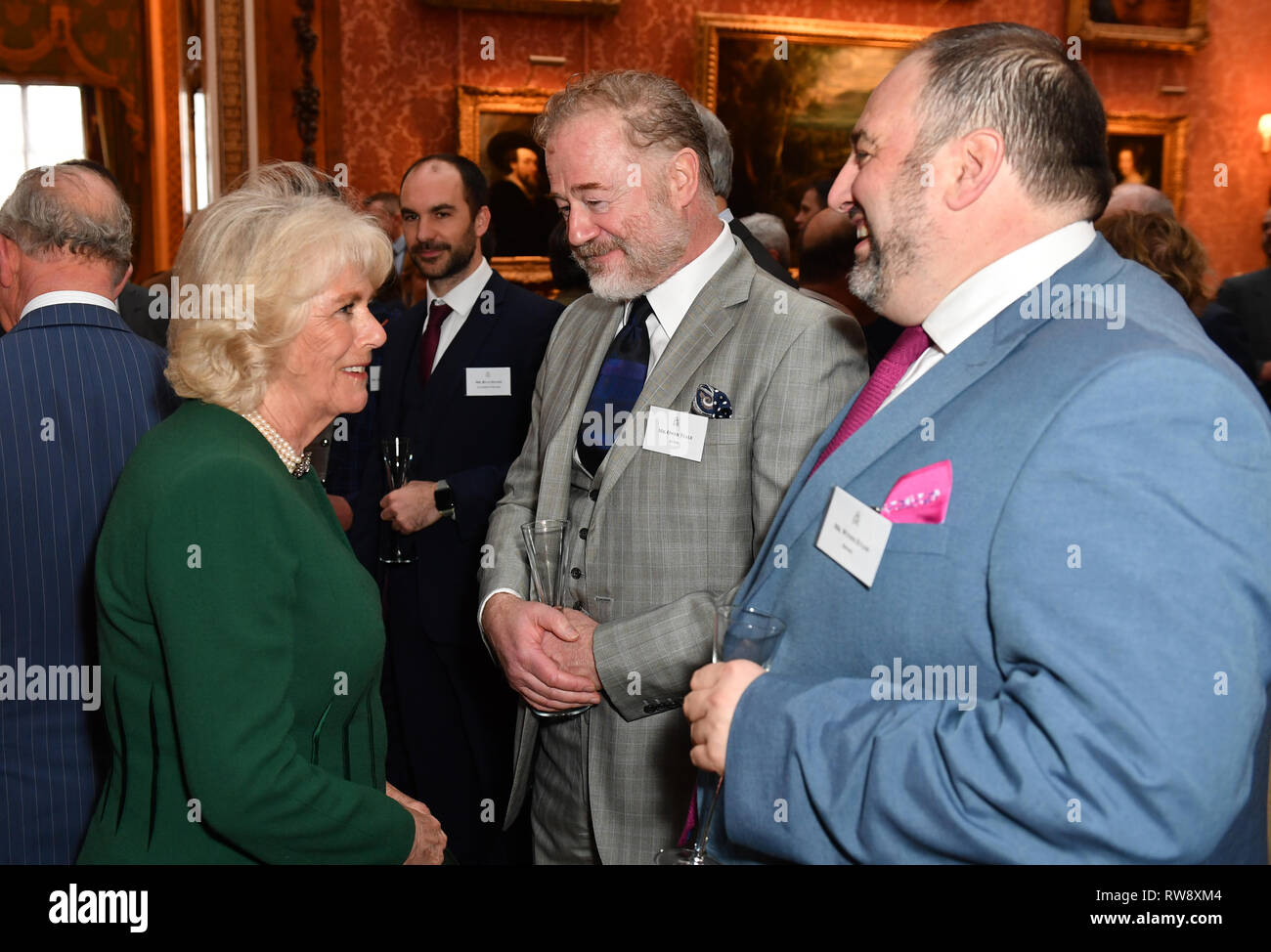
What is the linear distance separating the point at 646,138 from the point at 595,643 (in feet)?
3.42

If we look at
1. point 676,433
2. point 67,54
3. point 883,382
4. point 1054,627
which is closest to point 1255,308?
point 676,433

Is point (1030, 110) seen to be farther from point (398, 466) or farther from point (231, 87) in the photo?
point (231, 87)

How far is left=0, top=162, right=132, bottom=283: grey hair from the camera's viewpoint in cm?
250

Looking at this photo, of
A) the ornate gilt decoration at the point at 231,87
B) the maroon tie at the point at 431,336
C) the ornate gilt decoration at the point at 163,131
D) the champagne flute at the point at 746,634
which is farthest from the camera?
the ornate gilt decoration at the point at 163,131

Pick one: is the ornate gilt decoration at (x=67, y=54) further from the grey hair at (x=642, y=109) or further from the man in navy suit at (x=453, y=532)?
the grey hair at (x=642, y=109)

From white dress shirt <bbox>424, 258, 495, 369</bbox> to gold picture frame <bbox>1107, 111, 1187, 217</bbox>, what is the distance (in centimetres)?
697

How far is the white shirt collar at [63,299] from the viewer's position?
96.3 inches

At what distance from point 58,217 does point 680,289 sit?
1.45 meters

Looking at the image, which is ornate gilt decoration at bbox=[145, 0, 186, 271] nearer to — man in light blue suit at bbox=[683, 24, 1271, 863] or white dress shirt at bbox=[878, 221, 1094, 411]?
man in light blue suit at bbox=[683, 24, 1271, 863]

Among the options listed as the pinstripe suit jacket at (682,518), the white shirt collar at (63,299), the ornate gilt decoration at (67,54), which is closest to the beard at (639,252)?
the pinstripe suit jacket at (682,518)

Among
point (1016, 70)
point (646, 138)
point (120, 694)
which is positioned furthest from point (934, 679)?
point (646, 138)

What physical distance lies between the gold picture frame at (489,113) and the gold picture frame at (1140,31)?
14.6 feet

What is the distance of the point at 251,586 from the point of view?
149 cm

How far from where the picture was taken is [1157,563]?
1.05m
